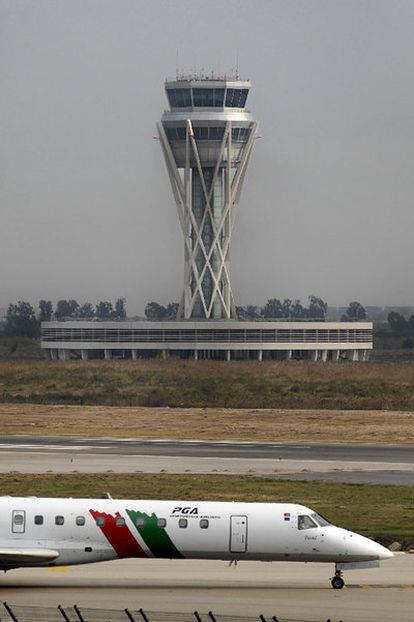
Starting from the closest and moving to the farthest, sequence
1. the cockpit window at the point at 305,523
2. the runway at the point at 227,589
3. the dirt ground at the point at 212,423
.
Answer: the runway at the point at 227,589
the cockpit window at the point at 305,523
the dirt ground at the point at 212,423

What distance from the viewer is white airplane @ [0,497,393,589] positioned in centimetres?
4109

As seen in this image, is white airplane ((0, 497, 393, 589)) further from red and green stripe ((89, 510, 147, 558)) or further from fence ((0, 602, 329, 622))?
fence ((0, 602, 329, 622))

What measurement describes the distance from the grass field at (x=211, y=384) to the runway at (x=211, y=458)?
30942 millimetres

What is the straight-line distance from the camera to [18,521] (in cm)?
4119

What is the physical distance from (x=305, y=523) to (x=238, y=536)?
2.11 m

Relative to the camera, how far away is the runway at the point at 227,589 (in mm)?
39281

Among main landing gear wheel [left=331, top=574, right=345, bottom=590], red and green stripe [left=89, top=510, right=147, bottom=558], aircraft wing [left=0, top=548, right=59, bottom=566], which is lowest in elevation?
main landing gear wheel [left=331, top=574, right=345, bottom=590]

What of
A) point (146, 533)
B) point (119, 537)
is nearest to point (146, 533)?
point (146, 533)

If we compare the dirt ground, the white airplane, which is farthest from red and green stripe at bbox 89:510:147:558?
the dirt ground

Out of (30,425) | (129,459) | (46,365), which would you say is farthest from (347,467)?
(46,365)

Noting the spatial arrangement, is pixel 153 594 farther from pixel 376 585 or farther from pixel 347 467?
pixel 347 467

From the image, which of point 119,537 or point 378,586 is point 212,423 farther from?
point 119,537

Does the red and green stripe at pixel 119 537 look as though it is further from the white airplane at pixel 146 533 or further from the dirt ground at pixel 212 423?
the dirt ground at pixel 212 423

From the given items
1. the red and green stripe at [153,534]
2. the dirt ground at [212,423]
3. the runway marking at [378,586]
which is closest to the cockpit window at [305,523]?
the runway marking at [378,586]
